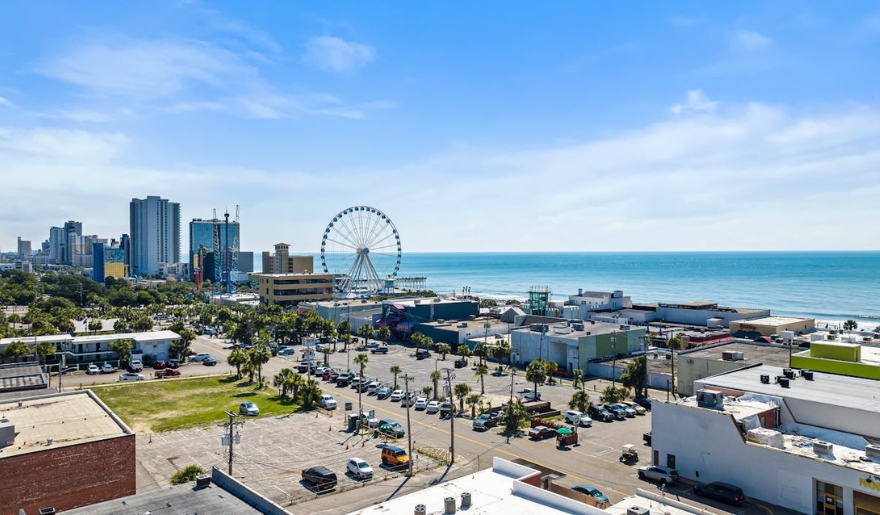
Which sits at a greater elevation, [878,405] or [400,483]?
[878,405]

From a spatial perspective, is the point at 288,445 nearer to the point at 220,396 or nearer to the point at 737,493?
the point at 220,396

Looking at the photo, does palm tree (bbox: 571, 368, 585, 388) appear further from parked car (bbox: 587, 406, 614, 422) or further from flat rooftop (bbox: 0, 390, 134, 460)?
flat rooftop (bbox: 0, 390, 134, 460)

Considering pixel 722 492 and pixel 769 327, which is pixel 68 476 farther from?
pixel 769 327

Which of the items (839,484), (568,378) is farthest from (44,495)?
(568,378)

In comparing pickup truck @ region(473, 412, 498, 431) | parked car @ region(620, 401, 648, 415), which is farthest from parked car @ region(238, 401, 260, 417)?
parked car @ region(620, 401, 648, 415)

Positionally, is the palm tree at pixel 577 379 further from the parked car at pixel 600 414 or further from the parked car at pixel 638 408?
the parked car at pixel 600 414

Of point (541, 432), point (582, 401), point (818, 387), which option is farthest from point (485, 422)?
point (818, 387)
